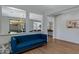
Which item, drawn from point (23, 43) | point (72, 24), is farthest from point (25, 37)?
point (72, 24)

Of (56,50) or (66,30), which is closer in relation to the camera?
(56,50)

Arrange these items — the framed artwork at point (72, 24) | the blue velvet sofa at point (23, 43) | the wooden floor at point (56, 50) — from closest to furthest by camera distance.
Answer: the blue velvet sofa at point (23, 43) < the wooden floor at point (56, 50) < the framed artwork at point (72, 24)

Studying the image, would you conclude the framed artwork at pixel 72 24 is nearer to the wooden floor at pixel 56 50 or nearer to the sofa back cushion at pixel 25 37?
the wooden floor at pixel 56 50

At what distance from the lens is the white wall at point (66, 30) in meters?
6.80

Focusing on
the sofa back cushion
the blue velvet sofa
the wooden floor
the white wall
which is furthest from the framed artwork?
the sofa back cushion

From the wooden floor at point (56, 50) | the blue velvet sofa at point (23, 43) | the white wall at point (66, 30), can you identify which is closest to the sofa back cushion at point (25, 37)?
the blue velvet sofa at point (23, 43)

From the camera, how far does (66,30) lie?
25.6ft

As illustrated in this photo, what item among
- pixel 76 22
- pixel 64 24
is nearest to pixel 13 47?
pixel 76 22

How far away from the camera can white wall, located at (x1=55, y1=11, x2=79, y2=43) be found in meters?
6.80

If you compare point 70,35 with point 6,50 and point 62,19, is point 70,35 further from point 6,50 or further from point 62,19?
point 6,50

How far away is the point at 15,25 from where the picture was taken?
272 inches

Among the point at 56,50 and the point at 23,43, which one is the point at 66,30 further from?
the point at 23,43

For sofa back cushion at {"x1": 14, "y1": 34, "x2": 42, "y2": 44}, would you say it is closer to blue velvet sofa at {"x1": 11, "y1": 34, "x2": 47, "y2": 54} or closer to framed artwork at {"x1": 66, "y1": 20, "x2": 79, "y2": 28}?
blue velvet sofa at {"x1": 11, "y1": 34, "x2": 47, "y2": 54}

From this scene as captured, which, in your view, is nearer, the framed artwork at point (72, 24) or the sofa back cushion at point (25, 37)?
the sofa back cushion at point (25, 37)
